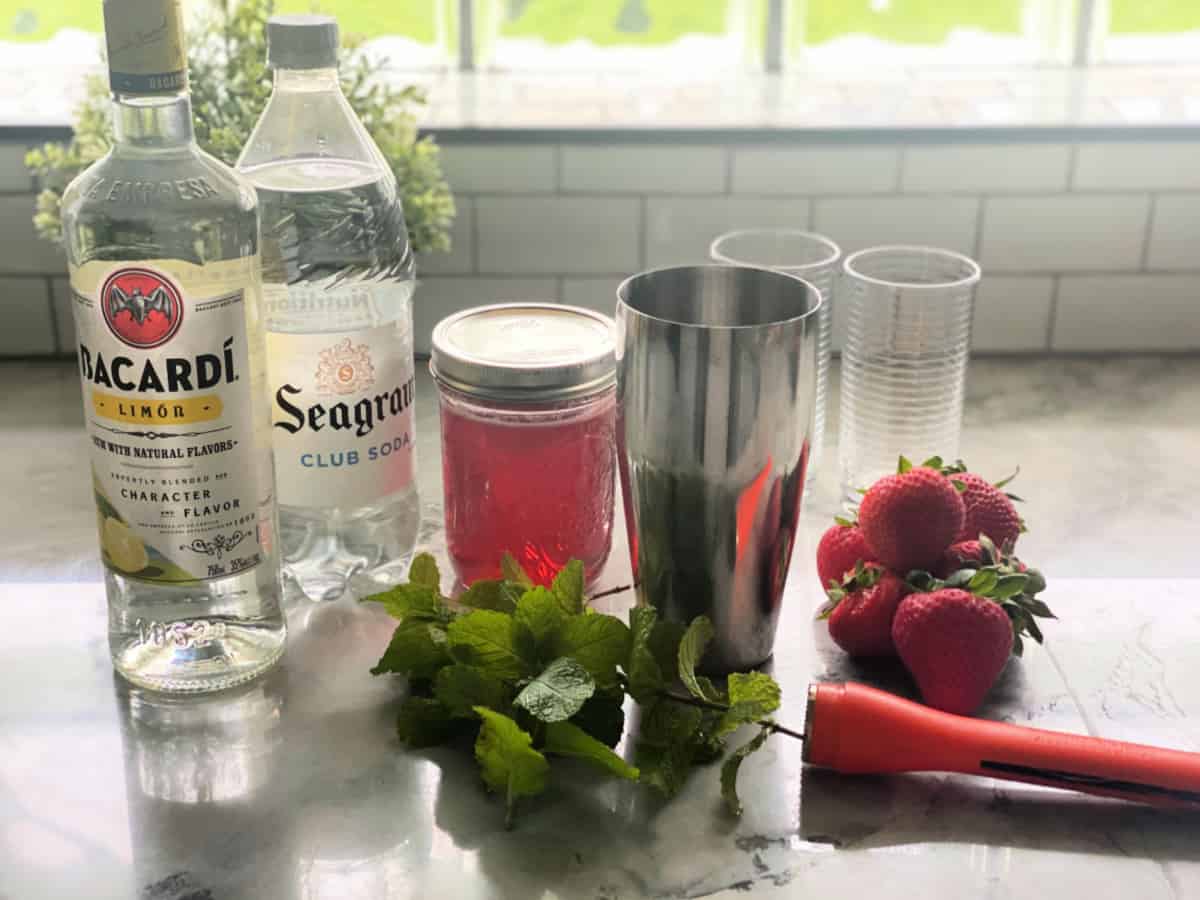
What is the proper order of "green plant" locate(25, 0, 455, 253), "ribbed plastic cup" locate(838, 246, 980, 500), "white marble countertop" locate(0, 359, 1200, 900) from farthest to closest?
"green plant" locate(25, 0, 455, 253), "ribbed plastic cup" locate(838, 246, 980, 500), "white marble countertop" locate(0, 359, 1200, 900)

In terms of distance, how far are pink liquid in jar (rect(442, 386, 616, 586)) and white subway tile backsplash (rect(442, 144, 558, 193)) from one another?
0.49 metres

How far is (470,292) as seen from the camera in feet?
4.66

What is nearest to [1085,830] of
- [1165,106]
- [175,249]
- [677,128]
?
[175,249]

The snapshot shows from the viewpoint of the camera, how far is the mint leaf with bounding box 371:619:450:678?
0.82 meters

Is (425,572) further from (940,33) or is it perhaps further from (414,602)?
(940,33)

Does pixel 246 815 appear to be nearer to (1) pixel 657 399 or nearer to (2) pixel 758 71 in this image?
(1) pixel 657 399

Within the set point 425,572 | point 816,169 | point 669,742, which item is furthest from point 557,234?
point 669,742

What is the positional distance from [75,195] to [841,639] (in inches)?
18.9

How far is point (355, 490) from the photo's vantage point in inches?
35.4

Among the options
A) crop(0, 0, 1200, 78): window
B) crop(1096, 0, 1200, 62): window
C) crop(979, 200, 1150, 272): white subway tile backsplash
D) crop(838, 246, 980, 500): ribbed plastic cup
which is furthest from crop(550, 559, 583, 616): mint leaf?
crop(1096, 0, 1200, 62): window

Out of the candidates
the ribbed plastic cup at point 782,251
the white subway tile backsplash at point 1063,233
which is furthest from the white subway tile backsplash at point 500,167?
the white subway tile backsplash at point 1063,233

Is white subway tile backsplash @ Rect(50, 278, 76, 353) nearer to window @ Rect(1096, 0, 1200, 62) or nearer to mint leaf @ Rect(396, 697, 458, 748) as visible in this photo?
mint leaf @ Rect(396, 697, 458, 748)

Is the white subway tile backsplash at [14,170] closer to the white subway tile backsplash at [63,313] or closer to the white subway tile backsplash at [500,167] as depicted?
the white subway tile backsplash at [63,313]

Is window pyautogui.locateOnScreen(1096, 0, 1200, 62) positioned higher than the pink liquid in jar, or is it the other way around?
window pyautogui.locateOnScreen(1096, 0, 1200, 62)
